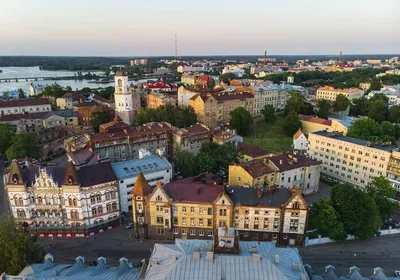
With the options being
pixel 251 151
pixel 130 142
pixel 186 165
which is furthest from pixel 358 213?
pixel 130 142

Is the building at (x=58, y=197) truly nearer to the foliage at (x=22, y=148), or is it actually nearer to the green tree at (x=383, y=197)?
the foliage at (x=22, y=148)

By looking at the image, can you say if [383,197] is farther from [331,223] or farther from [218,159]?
[218,159]

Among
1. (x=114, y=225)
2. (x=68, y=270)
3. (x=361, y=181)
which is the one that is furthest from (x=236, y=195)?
(x=361, y=181)

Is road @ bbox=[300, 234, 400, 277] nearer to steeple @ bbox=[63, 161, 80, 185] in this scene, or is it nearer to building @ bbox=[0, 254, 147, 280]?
building @ bbox=[0, 254, 147, 280]

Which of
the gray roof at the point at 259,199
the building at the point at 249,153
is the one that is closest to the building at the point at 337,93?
the building at the point at 249,153

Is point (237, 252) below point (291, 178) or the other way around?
the other way around

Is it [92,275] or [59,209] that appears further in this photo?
[59,209]

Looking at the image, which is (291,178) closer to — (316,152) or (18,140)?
(316,152)
